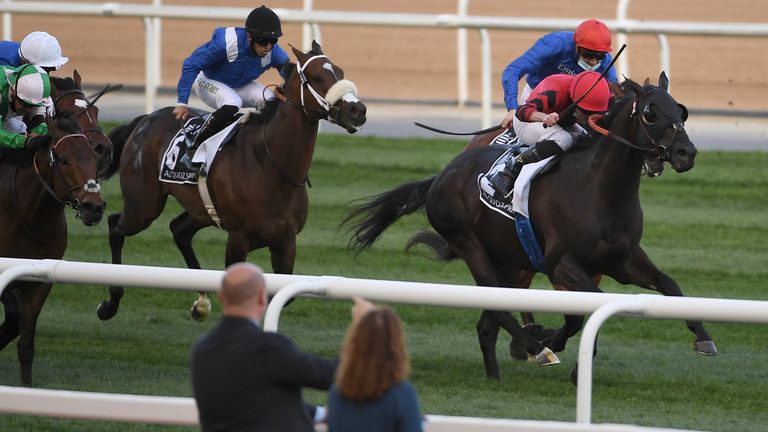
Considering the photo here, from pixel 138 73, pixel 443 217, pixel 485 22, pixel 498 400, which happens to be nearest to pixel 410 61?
pixel 138 73

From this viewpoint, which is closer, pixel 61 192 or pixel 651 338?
pixel 61 192

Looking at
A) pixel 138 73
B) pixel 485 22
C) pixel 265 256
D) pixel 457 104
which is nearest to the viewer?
pixel 265 256

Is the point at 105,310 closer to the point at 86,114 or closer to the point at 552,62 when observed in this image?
the point at 86,114

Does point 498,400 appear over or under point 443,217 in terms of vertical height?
Result: under

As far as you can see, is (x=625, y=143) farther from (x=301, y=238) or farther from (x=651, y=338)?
(x=301, y=238)

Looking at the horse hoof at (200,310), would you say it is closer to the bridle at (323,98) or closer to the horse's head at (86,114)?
the bridle at (323,98)

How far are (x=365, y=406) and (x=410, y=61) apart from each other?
15.2 metres

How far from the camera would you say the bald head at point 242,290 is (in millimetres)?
3580

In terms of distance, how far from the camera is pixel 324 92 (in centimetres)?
747

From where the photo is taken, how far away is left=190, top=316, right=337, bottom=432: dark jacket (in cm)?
356

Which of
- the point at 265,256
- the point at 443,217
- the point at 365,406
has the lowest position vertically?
the point at 265,256

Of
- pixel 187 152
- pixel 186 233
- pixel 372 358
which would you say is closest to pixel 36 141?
pixel 187 152

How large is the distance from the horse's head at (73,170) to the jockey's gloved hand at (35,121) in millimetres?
395

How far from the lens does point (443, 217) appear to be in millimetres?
7664
